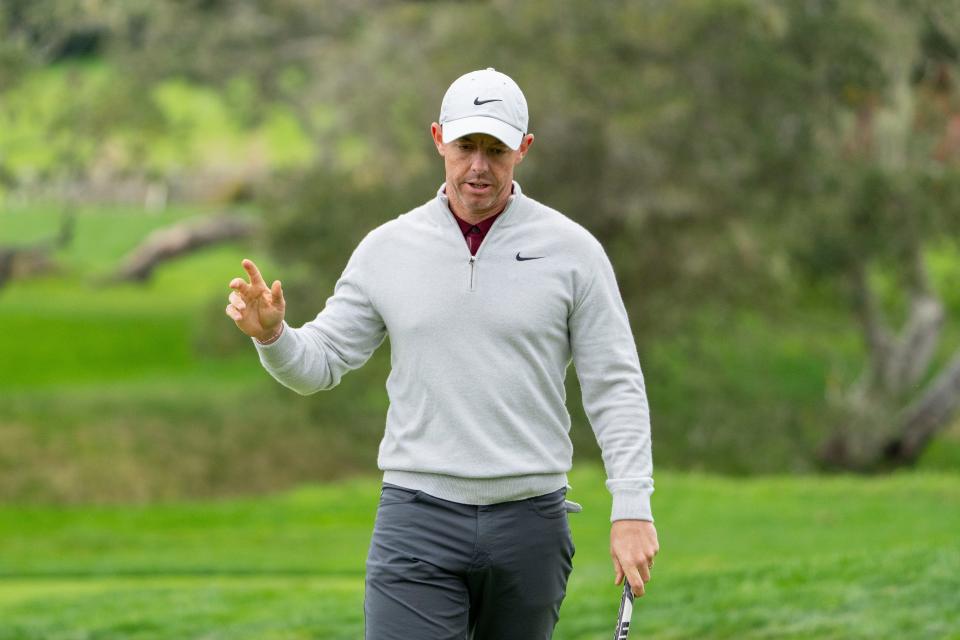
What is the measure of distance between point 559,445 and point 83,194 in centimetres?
2850

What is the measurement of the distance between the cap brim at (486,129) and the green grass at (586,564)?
420 centimetres

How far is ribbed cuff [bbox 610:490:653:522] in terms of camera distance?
3777mm

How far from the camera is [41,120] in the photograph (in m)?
28.1

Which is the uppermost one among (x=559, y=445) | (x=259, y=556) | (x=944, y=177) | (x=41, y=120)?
(x=41, y=120)

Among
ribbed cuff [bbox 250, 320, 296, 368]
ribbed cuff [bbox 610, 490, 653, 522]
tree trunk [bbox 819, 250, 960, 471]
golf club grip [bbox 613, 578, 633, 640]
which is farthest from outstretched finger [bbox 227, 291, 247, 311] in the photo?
tree trunk [bbox 819, 250, 960, 471]

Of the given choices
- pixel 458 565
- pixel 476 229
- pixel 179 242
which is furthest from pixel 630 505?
pixel 179 242

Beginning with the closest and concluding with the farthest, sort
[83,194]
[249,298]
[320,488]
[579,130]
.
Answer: [249,298]
[579,130]
[320,488]
[83,194]

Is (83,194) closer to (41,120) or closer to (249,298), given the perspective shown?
(41,120)

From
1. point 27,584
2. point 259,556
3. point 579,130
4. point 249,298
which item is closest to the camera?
point 249,298

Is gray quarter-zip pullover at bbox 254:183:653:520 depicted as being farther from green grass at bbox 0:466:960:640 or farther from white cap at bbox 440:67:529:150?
green grass at bbox 0:466:960:640

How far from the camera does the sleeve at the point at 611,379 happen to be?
150 inches

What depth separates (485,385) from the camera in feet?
12.4

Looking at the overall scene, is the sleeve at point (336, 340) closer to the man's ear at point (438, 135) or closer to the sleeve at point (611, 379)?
the man's ear at point (438, 135)

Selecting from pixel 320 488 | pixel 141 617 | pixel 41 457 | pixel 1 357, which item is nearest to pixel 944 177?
pixel 320 488
